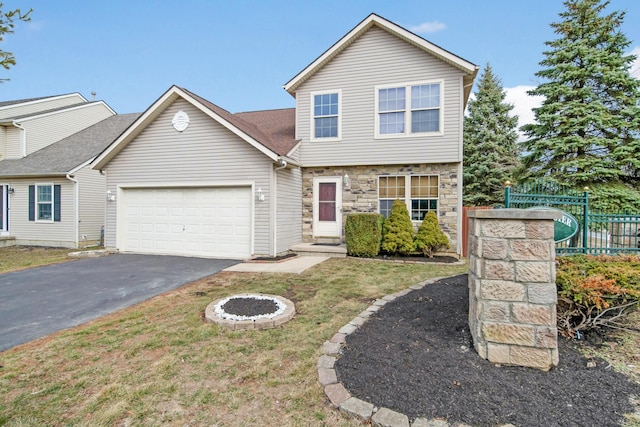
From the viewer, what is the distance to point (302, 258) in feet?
30.0

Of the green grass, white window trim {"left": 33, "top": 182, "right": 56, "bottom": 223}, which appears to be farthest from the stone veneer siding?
white window trim {"left": 33, "top": 182, "right": 56, "bottom": 223}

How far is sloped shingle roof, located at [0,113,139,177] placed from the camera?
12.4 meters

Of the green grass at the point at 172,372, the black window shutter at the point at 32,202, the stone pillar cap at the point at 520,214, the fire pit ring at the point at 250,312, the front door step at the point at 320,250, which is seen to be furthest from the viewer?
the black window shutter at the point at 32,202

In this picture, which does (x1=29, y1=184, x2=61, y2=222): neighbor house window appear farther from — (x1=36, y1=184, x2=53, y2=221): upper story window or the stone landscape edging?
the stone landscape edging

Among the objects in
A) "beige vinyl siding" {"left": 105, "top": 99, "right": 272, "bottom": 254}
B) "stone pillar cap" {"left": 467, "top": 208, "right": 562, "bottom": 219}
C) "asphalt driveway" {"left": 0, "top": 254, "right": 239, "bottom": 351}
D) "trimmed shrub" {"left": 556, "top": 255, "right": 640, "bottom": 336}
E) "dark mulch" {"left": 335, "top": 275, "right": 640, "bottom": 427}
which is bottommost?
"asphalt driveway" {"left": 0, "top": 254, "right": 239, "bottom": 351}

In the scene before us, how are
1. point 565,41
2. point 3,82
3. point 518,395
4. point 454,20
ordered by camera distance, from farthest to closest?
point 565,41
point 454,20
point 3,82
point 518,395

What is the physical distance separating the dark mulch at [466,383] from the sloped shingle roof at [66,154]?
13.5 metres

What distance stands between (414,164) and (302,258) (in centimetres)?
445

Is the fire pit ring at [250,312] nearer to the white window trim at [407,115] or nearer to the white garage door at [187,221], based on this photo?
the white garage door at [187,221]

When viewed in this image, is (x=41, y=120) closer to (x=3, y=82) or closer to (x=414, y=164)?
(x=3, y=82)

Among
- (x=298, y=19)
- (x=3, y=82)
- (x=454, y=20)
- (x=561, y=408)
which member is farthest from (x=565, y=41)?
(x=3, y=82)

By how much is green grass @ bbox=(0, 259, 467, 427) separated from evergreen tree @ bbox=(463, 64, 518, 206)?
53.3 feet

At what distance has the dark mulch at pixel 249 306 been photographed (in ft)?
14.2

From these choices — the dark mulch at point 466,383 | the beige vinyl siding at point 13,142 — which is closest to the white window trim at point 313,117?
the dark mulch at point 466,383
